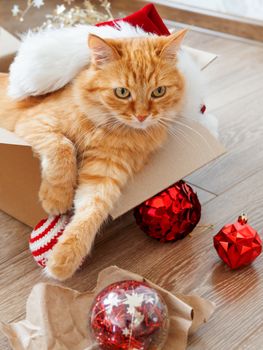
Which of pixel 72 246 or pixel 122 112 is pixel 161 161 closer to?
pixel 122 112

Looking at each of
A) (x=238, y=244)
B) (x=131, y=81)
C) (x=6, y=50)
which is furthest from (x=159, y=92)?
(x=6, y=50)

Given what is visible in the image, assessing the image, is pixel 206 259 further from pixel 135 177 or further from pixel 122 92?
pixel 122 92

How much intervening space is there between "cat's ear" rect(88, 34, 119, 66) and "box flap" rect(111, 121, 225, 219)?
0.96 ft

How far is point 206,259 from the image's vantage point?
4.56 ft

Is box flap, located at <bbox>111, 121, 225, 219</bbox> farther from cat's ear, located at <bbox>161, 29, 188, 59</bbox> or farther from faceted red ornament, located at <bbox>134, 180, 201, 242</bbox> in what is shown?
cat's ear, located at <bbox>161, 29, 188, 59</bbox>

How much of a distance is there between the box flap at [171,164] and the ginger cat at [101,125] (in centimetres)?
3

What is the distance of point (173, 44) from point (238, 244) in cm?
51

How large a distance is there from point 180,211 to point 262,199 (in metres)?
0.35

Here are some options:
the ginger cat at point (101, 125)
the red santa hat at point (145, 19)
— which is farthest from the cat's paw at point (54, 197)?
the red santa hat at point (145, 19)

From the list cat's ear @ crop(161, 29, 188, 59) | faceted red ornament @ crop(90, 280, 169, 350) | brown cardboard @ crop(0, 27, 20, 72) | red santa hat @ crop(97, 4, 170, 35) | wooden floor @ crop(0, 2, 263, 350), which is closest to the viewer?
faceted red ornament @ crop(90, 280, 169, 350)

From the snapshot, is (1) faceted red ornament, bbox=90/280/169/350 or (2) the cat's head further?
(2) the cat's head

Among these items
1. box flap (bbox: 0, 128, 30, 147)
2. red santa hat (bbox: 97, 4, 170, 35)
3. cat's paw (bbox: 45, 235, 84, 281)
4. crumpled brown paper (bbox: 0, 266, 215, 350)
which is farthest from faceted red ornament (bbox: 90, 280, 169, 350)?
red santa hat (bbox: 97, 4, 170, 35)

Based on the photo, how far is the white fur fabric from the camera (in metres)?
1.38

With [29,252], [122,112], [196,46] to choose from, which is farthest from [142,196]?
[196,46]
